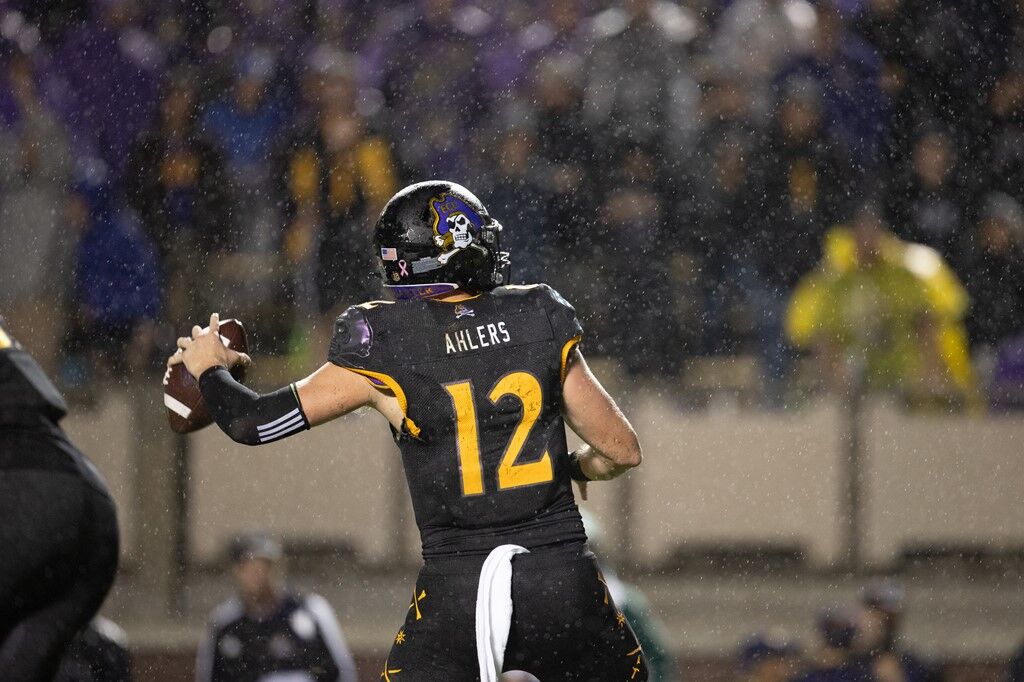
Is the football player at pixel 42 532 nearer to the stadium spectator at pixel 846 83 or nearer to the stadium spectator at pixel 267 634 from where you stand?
the stadium spectator at pixel 267 634

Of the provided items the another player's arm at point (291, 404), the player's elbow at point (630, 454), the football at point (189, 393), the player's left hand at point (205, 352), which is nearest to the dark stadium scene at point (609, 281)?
the football at point (189, 393)

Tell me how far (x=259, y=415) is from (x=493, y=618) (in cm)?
70

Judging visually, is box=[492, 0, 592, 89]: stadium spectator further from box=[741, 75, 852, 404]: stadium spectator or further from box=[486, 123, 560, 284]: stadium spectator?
box=[741, 75, 852, 404]: stadium spectator

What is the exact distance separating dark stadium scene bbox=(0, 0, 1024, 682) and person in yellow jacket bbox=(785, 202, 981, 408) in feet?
0.05

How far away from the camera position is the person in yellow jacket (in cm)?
689

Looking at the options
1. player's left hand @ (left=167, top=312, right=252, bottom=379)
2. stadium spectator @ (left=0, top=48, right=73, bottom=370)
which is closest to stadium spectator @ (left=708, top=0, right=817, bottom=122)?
stadium spectator @ (left=0, top=48, right=73, bottom=370)

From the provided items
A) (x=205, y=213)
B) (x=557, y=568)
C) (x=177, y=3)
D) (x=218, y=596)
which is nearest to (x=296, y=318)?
(x=205, y=213)

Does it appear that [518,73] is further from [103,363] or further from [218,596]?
[218,596]

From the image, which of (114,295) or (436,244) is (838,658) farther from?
(114,295)

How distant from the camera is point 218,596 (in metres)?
6.64

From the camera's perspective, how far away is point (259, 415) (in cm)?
325

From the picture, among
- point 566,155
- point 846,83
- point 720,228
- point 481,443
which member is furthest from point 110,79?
point 481,443

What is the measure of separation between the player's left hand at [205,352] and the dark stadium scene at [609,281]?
207 centimetres

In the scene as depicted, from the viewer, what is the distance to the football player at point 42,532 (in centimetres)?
290
